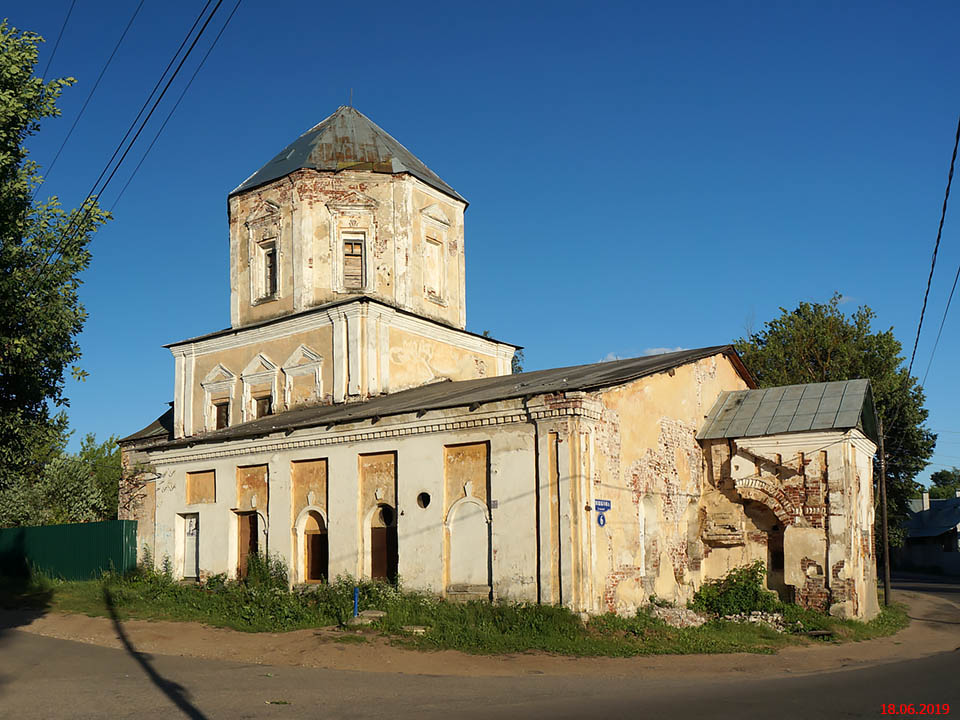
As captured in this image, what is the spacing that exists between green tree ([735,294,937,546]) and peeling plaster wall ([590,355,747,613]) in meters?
18.3

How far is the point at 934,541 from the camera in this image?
59750mm

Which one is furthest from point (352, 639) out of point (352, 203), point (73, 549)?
point (73, 549)

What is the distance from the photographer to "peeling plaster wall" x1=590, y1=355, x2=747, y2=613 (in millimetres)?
17078

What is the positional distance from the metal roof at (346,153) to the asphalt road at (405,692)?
15.9 metres

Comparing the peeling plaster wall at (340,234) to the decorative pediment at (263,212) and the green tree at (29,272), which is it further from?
the green tree at (29,272)

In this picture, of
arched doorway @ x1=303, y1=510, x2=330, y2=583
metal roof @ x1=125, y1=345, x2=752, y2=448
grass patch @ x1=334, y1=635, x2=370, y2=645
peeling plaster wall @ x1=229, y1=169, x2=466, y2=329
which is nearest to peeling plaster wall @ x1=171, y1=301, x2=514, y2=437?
metal roof @ x1=125, y1=345, x2=752, y2=448

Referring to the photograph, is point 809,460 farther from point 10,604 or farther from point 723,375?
point 10,604

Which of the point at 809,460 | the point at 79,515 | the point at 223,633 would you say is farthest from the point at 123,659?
the point at 79,515

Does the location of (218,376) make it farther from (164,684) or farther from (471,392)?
(164,684)

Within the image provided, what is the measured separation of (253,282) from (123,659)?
14447 mm

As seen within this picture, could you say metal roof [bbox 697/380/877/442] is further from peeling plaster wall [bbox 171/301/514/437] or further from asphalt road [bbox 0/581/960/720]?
peeling plaster wall [bbox 171/301/514/437]

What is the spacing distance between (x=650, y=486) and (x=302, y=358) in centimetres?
1088

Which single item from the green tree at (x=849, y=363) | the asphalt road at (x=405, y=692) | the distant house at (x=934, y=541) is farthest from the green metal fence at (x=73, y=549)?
the distant house at (x=934, y=541)

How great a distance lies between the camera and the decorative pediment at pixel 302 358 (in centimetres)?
2470
